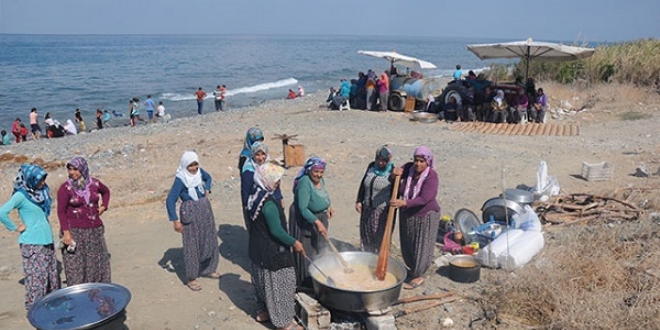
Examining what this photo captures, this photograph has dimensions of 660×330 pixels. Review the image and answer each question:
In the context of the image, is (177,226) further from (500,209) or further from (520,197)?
(520,197)

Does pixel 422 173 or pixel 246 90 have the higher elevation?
pixel 422 173

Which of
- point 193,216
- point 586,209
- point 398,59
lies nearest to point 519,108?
point 398,59

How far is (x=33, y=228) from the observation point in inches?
167

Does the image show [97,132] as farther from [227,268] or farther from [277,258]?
[277,258]

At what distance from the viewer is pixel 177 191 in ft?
15.7

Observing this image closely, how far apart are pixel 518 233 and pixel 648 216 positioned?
1761 millimetres

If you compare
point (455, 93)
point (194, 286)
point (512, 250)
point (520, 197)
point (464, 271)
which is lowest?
point (194, 286)

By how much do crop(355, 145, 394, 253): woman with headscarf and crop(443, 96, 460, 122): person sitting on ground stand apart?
9.66 m

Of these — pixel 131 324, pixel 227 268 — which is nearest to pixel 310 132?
pixel 227 268

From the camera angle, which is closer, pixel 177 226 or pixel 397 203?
pixel 397 203

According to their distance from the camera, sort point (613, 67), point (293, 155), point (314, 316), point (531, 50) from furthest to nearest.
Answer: point (613, 67) → point (531, 50) → point (293, 155) → point (314, 316)

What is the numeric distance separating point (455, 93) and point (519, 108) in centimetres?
175

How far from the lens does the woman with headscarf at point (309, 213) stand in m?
4.41

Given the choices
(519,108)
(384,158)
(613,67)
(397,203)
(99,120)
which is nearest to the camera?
(397,203)
